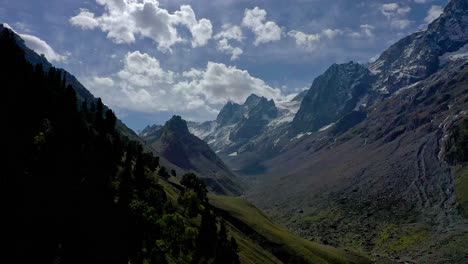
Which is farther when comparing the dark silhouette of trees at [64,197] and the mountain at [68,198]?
the mountain at [68,198]

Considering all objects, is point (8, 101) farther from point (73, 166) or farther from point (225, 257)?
point (225, 257)

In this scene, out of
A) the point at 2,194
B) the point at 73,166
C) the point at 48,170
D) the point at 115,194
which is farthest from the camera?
the point at 115,194

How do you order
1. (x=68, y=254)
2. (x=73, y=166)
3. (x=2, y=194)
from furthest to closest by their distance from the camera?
(x=73, y=166) → (x=68, y=254) → (x=2, y=194)

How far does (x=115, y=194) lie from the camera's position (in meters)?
101

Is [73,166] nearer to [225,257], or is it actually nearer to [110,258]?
[110,258]

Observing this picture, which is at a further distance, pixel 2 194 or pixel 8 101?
pixel 8 101

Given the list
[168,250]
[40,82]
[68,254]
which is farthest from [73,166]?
[40,82]

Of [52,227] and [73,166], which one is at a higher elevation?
[73,166]

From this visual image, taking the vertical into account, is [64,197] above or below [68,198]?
above

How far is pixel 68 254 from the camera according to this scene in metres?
72.1

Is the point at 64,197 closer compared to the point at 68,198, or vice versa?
the point at 64,197

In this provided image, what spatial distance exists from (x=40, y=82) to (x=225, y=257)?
6832 centimetres

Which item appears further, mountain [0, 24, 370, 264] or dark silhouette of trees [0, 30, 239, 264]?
mountain [0, 24, 370, 264]

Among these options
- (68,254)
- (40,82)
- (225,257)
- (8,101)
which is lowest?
(225,257)
